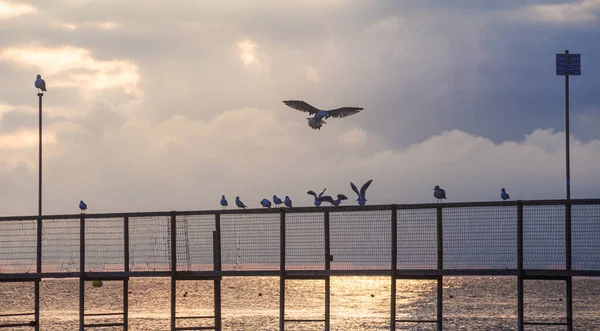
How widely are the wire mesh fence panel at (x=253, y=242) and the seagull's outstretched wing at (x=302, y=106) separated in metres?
12.6

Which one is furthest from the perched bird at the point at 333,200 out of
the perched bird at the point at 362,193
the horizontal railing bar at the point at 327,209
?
the horizontal railing bar at the point at 327,209

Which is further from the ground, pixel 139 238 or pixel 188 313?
pixel 139 238

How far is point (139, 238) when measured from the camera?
34.5 metres

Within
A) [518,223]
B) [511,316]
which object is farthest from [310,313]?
[518,223]

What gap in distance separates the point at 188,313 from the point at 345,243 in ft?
113

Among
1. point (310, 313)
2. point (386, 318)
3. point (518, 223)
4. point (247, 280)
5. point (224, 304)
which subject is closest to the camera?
point (518, 223)

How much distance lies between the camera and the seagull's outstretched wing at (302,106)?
147ft

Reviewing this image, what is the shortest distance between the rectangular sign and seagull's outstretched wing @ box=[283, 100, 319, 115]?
36.6 feet

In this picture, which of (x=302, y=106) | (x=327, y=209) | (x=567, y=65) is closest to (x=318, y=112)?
(x=302, y=106)

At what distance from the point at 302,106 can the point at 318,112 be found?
2.15ft

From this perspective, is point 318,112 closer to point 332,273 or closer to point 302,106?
point 302,106

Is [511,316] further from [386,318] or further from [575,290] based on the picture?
[575,290]

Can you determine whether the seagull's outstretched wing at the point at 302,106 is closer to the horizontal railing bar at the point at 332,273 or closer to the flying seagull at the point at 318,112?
the flying seagull at the point at 318,112

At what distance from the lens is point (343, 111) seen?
152 feet
